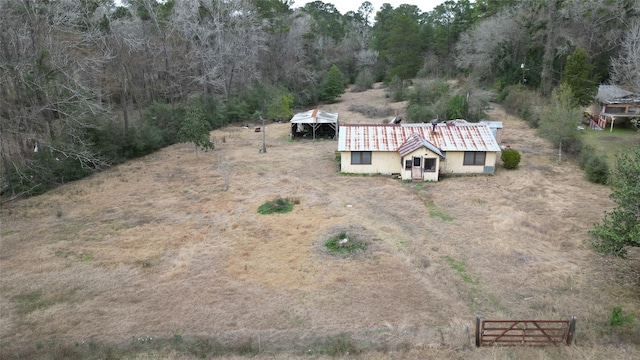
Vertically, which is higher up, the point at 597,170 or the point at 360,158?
the point at 360,158

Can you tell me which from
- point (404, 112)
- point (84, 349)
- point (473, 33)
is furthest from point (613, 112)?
point (84, 349)

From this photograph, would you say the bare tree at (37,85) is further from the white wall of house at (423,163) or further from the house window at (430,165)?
the house window at (430,165)

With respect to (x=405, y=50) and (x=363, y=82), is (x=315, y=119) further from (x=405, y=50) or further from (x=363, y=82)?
(x=363, y=82)

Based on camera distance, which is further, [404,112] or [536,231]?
[404,112]

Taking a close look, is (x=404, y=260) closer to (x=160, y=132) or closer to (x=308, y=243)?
(x=308, y=243)

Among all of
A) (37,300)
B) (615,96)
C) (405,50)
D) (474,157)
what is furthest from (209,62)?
(615,96)

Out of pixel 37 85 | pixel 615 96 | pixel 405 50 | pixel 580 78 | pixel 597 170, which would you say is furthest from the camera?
pixel 405 50

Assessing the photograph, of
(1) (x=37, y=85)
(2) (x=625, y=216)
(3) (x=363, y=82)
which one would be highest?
(3) (x=363, y=82)
